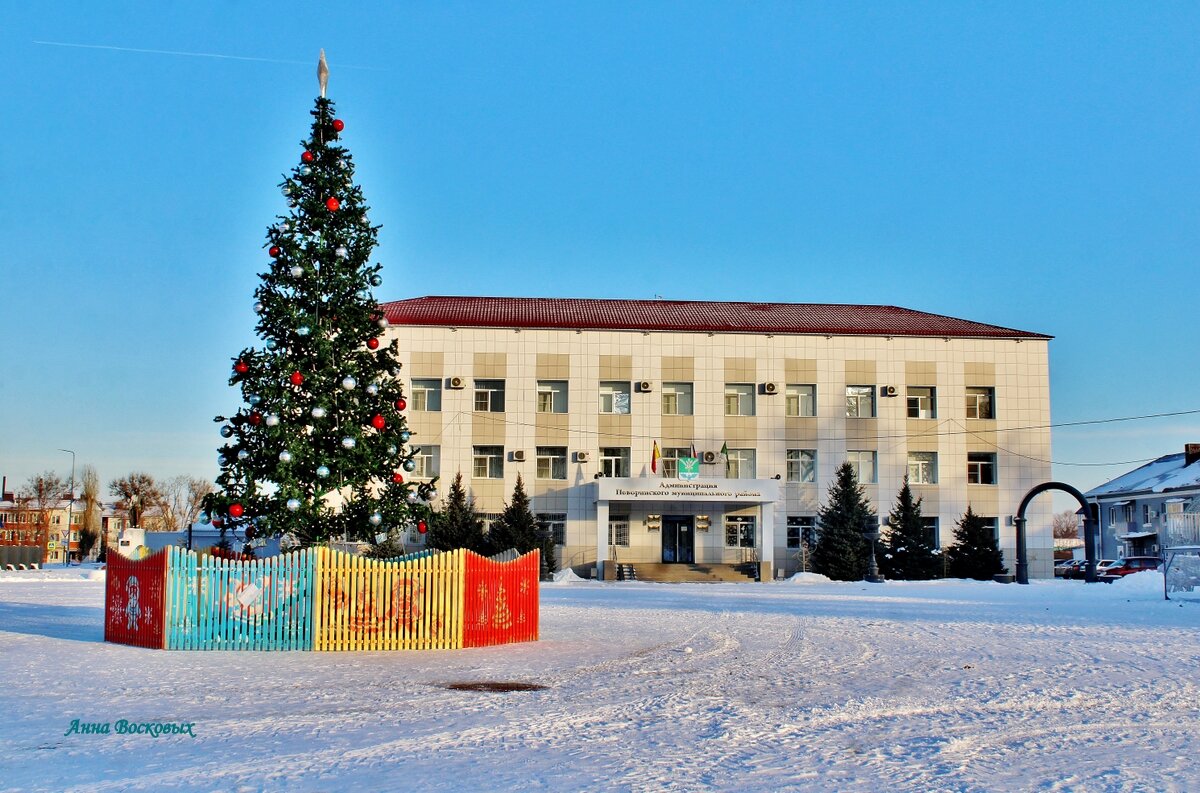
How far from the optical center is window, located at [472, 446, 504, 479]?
48.4 meters

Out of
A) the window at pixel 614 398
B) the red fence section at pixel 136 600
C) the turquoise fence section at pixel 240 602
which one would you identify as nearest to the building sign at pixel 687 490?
the window at pixel 614 398

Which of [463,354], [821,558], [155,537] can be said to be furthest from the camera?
[155,537]

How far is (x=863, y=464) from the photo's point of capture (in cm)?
4966

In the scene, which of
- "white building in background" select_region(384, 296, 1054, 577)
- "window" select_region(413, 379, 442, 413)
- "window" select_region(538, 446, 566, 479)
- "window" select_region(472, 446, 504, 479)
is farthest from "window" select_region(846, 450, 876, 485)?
"window" select_region(413, 379, 442, 413)

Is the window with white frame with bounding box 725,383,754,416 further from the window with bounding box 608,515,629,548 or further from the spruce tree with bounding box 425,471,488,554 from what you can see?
the spruce tree with bounding box 425,471,488,554

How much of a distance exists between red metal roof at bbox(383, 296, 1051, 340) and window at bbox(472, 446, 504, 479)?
5.61 metres

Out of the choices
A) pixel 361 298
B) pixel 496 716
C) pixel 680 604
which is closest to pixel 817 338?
pixel 680 604

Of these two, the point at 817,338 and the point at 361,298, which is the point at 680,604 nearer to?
the point at 361,298

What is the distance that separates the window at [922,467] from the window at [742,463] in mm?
7330

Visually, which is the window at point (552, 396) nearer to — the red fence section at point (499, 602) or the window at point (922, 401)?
the window at point (922, 401)

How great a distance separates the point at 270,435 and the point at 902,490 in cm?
3493

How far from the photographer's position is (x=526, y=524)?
150 ft

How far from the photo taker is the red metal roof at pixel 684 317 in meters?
49.1

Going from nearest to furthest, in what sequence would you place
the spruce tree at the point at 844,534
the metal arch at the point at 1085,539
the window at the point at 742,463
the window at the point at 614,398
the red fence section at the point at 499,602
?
the red fence section at the point at 499,602
the metal arch at the point at 1085,539
the spruce tree at the point at 844,534
the window at the point at 614,398
the window at the point at 742,463
